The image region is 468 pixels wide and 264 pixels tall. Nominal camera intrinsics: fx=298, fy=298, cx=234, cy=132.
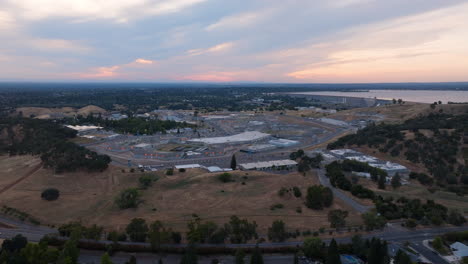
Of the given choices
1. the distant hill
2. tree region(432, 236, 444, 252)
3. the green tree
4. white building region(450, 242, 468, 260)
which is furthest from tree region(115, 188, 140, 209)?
the distant hill

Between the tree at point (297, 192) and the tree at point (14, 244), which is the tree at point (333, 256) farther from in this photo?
the tree at point (14, 244)

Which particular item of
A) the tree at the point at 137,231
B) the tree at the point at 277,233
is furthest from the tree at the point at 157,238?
the tree at the point at 277,233

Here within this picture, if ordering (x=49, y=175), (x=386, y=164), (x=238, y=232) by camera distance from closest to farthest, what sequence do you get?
(x=238, y=232)
(x=49, y=175)
(x=386, y=164)

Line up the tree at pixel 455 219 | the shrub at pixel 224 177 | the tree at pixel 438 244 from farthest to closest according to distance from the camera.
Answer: the shrub at pixel 224 177
the tree at pixel 455 219
the tree at pixel 438 244

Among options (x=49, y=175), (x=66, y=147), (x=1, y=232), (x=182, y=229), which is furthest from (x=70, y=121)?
(x=182, y=229)

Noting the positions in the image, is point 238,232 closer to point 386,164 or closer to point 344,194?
point 344,194

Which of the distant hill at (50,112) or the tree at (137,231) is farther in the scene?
the distant hill at (50,112)

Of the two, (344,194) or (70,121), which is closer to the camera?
(344,194)
